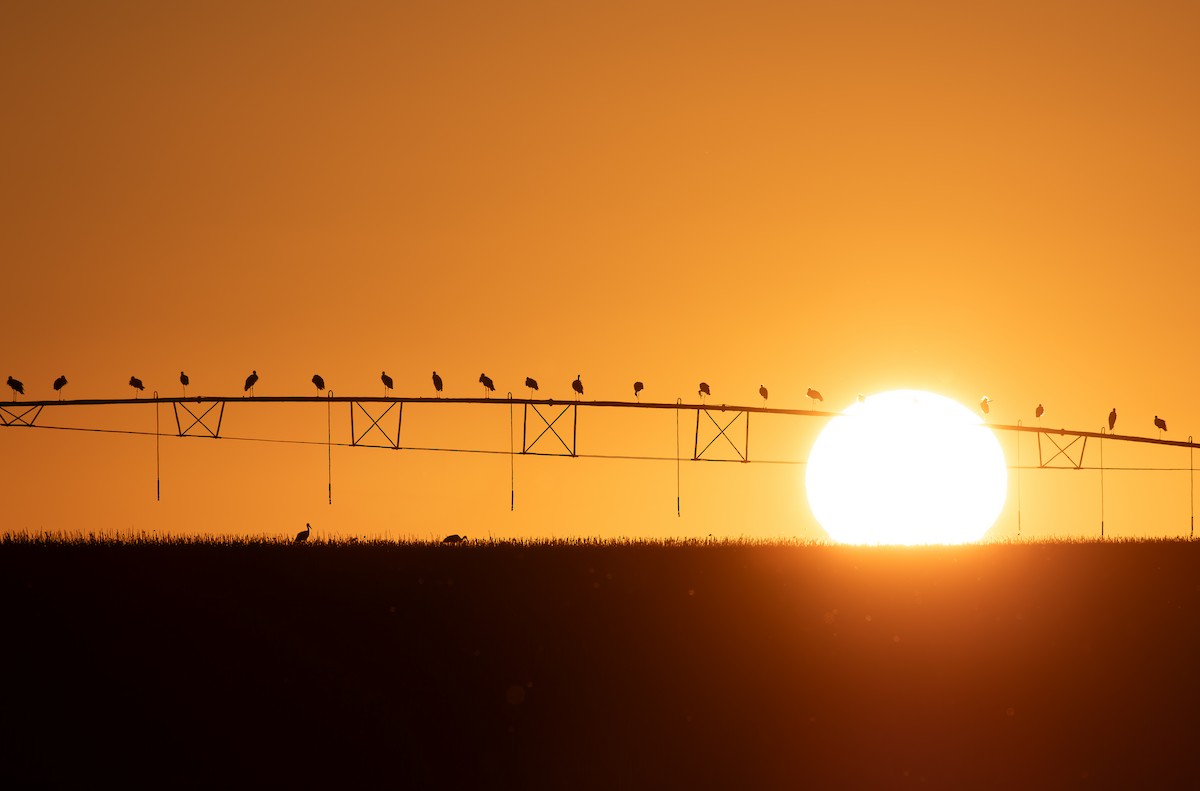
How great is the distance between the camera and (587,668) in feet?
173

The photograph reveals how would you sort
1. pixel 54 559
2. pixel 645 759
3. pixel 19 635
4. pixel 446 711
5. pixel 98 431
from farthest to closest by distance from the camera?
pixel 98 431 < pixel 54 559 < pixel 19 635 < pixel 446 711 < pixel 645 759

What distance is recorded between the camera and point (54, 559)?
62.3 m

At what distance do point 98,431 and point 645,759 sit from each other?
5064 cm

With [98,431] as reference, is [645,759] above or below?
below

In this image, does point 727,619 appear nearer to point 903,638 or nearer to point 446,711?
point 903,638

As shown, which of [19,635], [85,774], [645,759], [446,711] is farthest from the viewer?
[19,635]

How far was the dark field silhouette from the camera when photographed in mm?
43281

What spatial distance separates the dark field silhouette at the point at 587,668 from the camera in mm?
43281

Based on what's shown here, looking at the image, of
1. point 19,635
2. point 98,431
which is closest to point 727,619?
point 19,635

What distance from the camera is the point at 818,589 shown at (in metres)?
65.1

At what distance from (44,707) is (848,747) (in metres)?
21.8

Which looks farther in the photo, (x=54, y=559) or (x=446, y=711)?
(x=54, y=559)

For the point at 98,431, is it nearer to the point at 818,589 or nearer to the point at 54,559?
the point at 54,559

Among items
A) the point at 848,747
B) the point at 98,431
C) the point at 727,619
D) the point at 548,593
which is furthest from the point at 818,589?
the point at 98,431
